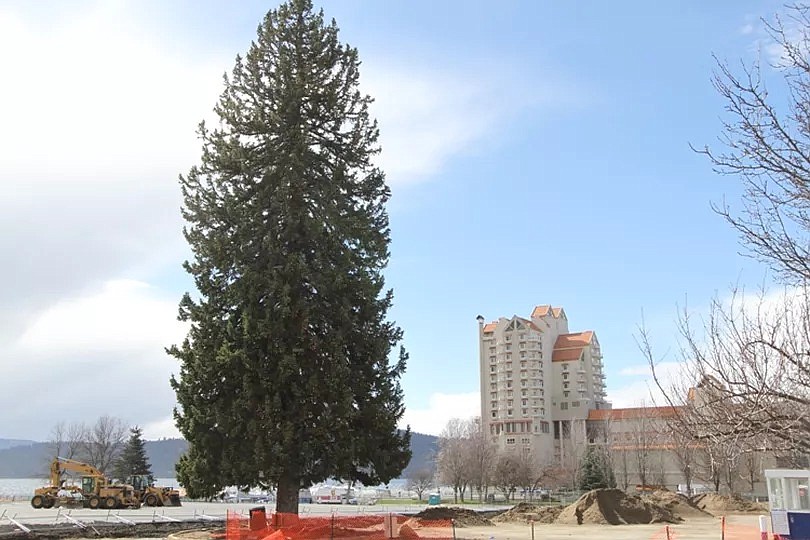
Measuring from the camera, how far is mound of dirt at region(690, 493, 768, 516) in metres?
53.0

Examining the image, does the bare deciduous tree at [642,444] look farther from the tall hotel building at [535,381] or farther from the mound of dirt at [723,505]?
the tall hotel building at [535,381]

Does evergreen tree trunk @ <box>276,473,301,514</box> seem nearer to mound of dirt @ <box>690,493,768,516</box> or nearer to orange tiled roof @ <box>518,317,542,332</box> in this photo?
mound of dirt @ <box>690,493,768,516</box>

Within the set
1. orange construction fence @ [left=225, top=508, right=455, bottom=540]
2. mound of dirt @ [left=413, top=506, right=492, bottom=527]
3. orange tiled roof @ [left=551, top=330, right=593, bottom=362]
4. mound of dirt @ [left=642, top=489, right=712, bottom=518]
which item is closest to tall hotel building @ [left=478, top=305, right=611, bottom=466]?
orange tiled roof @ [left=551, top=330, right=593, bottom=362]

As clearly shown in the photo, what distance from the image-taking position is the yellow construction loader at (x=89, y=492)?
1880 inches

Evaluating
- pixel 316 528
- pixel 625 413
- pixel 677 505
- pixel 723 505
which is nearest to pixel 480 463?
pixel 625 413

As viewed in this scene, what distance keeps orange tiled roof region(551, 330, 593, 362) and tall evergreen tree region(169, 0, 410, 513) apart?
110270mm

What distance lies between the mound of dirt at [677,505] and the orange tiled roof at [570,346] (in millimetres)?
83652

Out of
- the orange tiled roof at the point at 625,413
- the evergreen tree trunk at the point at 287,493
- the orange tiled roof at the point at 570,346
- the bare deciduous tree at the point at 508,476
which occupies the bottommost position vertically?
the bare deciduous tree at the point at 508,476

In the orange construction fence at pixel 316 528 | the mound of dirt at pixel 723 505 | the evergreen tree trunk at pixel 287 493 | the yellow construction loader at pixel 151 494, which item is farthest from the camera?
the mound of dirt at pixel 723 505

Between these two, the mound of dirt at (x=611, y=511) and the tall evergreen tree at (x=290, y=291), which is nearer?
the tall evergreen tree at (x=290, y=291)

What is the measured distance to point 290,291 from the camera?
84.4ft

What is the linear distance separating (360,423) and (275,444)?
10.9 ft

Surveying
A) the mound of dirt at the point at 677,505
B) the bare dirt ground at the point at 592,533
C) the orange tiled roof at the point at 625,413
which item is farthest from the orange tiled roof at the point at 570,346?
the bare dirt ground at the point at 592,533

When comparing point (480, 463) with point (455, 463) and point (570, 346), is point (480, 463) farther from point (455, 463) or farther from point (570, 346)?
point (570, 346)
